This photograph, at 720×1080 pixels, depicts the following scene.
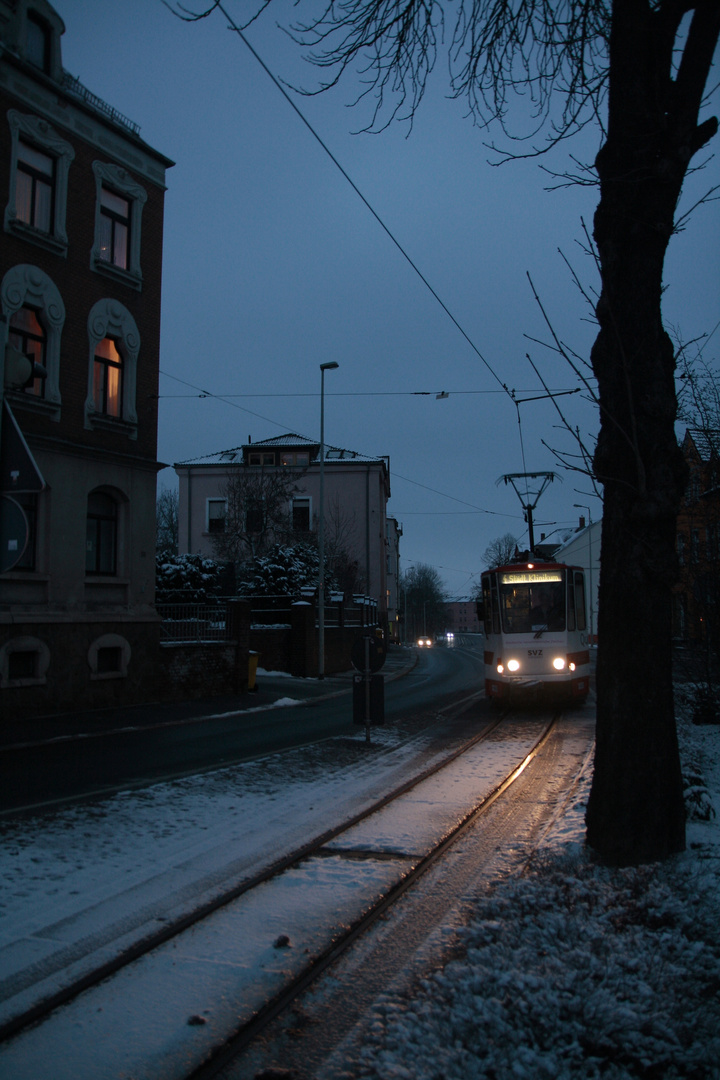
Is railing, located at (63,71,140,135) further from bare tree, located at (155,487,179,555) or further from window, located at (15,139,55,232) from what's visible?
bare tree, located at (155,487,179,555)

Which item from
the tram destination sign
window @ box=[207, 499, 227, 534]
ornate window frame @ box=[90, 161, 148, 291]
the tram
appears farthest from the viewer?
window @ box=[207, 499, 227, 534]

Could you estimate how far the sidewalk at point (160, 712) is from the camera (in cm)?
Result: 1345

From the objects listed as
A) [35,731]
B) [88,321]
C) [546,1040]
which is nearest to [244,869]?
[546,1040]

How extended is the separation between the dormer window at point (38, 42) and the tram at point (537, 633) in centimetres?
1439

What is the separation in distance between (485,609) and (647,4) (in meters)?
12.6

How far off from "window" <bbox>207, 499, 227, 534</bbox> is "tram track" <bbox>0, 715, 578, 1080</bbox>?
142 ft

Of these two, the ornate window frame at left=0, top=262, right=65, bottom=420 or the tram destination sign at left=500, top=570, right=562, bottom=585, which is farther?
the tram destination sign at left=500, top=570, right=562, bottom=585

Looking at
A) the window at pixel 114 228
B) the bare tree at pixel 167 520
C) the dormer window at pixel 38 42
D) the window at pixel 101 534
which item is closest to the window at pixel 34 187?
the window at pixel 114 228

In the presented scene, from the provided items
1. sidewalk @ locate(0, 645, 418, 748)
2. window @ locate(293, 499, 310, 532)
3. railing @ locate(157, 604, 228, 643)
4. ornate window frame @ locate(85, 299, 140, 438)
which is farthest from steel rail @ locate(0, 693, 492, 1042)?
window @ locate(293, 499, 310, 532)

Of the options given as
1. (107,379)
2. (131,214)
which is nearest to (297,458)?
(131,214)

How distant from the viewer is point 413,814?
24.1 ft

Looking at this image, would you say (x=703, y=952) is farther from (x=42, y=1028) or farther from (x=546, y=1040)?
(x=42, y=1028)

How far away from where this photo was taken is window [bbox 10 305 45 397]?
15930 millimetres

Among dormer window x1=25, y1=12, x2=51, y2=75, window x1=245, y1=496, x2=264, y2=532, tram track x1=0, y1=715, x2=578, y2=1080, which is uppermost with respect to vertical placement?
dormer window x1=25, y1=12, x2=51, y2=75
